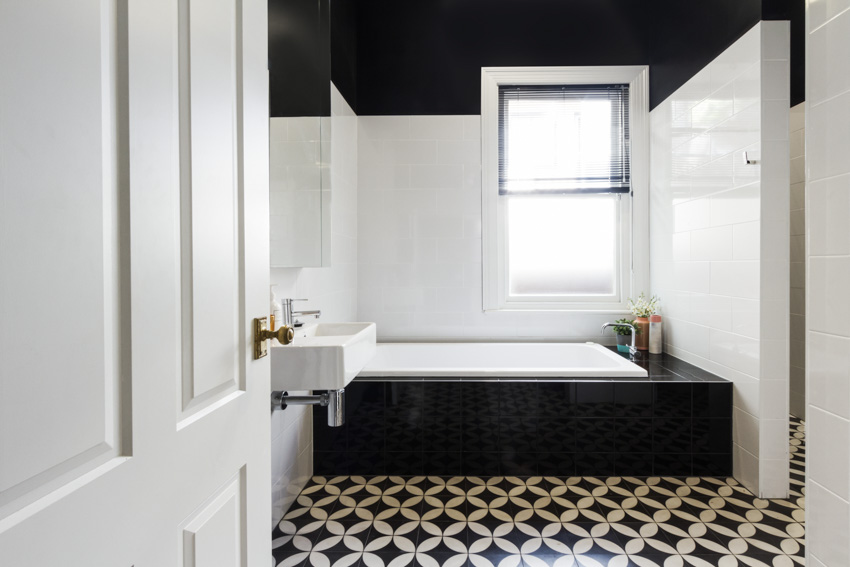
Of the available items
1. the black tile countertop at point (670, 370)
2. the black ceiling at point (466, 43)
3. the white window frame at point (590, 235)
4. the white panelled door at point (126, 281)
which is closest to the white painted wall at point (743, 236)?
the black tile countertop at point (670, 370)

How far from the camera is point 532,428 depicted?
244 centimetres

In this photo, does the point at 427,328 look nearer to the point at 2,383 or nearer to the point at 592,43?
the point at 592,43

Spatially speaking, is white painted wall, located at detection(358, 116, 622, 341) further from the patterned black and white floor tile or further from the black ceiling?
the patterned black and white floor tile

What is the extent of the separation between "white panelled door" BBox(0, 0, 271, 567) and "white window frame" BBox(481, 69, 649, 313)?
2.60 m

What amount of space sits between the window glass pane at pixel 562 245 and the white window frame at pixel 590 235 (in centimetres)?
7

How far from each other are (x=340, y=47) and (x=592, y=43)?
177 cm

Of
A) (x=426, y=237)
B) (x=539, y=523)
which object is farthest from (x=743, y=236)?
(x=426, y=237)

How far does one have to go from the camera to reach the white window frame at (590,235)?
3.33 metres

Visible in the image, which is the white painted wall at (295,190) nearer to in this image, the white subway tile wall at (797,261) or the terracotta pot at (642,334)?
the terracotta pot at (642,334)

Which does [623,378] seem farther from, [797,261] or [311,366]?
[797,261]

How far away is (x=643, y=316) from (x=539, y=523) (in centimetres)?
170
